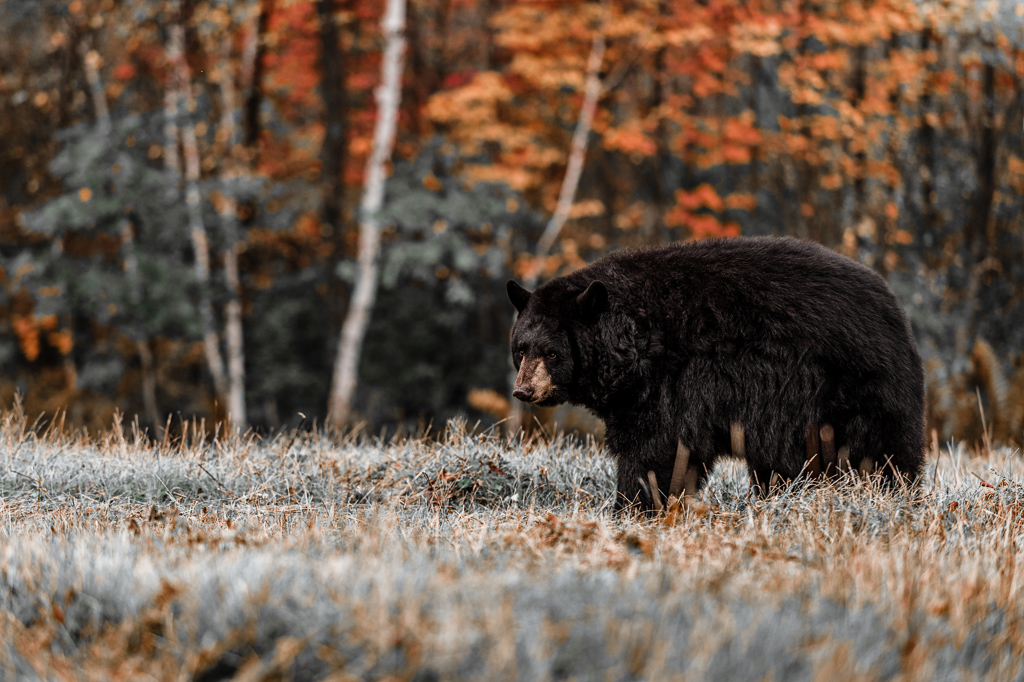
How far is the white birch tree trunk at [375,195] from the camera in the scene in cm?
1045

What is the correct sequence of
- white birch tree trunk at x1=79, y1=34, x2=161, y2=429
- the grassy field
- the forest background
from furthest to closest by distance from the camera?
white birch tree trunk at x1=79, y1=34, x2=161, y2=429 → the forest background → the grassy field

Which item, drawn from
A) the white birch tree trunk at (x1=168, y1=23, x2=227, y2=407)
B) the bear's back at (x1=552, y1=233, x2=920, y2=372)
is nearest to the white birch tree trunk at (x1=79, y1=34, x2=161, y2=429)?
the white birch tree trunk at (x1=168, y1=23, x2=227, y2=407)

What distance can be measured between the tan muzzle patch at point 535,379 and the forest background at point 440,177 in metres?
5.55

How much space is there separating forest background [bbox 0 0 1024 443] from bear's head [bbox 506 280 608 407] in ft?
17.9

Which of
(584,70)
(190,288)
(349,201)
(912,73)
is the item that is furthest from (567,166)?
(190,288)

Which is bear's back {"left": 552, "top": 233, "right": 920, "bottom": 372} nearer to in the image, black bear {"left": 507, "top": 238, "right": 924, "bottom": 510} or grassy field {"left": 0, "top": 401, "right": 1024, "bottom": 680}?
black bear {"left": 507, "top": 238, "right": 924, "bottom": 510}

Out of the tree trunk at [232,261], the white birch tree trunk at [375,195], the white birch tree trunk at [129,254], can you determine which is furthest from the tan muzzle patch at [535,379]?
the tree trunk at [232,261]

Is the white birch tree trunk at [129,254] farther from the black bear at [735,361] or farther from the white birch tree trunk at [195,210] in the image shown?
the black bear at [735,361]

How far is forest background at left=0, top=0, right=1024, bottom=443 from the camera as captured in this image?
382 inches

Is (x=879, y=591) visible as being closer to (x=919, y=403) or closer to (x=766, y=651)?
(x=766, y=651)

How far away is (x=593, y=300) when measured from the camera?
13.4ft

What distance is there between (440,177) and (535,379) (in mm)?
8033

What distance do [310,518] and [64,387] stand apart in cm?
1165

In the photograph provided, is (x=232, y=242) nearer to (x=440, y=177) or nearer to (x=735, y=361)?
(x=440, y=177)
